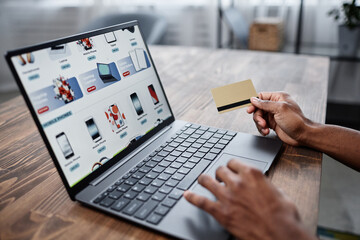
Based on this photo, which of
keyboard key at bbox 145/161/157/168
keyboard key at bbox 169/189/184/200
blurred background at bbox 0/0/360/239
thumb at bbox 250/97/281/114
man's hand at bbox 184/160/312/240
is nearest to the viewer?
man's hand at bbox 184/160/312/240

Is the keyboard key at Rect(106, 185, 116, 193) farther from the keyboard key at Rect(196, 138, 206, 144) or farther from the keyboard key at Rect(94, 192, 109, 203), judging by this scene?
the keyboard key at Rect(196, 138, 206, 144)

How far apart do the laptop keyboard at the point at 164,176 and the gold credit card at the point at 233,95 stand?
2.7 inches

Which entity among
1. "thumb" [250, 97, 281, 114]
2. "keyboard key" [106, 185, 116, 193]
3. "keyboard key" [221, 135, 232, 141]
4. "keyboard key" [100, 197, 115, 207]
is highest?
"thumb" [250, 97, 281, 114]

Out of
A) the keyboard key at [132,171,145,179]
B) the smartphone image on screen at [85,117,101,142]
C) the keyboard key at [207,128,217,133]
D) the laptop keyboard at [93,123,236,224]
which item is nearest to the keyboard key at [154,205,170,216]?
the laptop keyboard at [93,123,236,224]

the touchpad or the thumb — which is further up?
the thumb

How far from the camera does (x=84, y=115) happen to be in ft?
2.10

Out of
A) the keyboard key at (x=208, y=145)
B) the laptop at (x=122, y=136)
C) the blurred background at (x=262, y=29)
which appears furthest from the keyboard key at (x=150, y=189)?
the blurred background at (x=262, y=29)

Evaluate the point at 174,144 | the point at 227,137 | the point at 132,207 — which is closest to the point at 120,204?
the point at 132,207

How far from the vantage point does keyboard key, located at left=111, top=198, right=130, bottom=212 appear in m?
0.55

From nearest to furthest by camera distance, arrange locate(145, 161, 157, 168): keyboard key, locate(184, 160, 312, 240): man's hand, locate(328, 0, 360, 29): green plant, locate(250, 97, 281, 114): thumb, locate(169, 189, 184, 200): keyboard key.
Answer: locate(184, 160, 312, 240): man's hand
locate(169, 189, 184, 200): keyboard key
locate(145, 161, 157, 168): keyboard key
locate(250, 97, 281, 114): thumb
locate(328, 0, 360, 29): green plant

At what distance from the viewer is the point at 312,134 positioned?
0.75 m

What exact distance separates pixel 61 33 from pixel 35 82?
315 centimetres

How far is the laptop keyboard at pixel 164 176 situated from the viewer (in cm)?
55

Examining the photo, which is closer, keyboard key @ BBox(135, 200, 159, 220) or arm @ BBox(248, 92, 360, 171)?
keyboard key @ BBox(135, 200, 159, 220)
